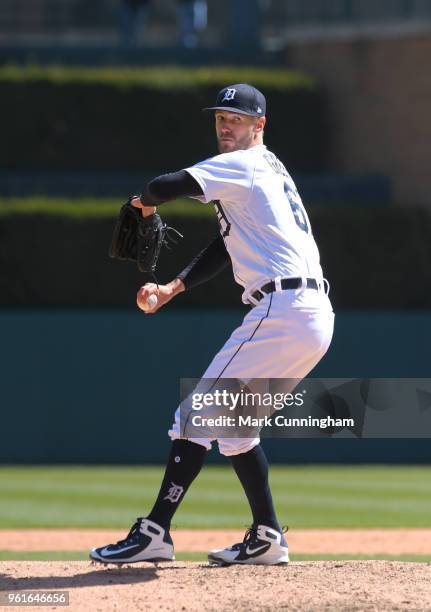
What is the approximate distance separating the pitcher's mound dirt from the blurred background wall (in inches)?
299

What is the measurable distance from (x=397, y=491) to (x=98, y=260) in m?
4.89

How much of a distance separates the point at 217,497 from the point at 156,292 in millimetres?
5150

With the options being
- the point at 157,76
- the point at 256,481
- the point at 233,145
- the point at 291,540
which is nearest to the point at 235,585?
the point at 256,481

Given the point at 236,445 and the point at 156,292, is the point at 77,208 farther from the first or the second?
the point at 236,445

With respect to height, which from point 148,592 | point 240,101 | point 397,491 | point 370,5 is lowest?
point 397,491

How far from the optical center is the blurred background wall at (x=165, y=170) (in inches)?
522

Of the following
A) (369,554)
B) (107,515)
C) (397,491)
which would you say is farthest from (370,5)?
(369,554)

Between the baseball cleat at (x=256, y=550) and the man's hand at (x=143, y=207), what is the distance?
138 cm

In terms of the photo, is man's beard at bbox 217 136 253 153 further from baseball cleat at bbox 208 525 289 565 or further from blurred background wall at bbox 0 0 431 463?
blurred background wall at bbox 0 0 431 463

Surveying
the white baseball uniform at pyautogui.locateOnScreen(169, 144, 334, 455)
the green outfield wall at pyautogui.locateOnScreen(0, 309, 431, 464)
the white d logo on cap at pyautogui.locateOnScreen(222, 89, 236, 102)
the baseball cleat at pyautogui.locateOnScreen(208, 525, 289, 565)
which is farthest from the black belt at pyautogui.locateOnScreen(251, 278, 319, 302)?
the green outfield wall at pyautogui.locateOnScreen(0, 309, 431, 464)

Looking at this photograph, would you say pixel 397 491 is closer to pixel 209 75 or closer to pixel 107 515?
pixel 107 515

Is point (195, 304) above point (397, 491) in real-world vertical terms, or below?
above

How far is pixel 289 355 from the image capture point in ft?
17.4

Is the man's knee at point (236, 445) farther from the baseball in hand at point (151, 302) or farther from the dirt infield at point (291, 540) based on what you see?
the dirt infield at point (291, 540)
